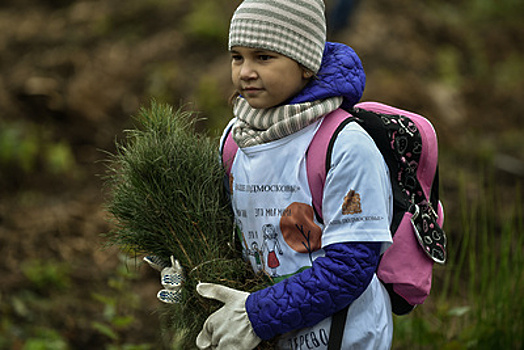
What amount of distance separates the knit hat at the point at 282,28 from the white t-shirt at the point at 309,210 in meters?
0.24

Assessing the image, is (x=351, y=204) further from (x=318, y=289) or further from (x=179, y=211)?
(x=179, y=211)

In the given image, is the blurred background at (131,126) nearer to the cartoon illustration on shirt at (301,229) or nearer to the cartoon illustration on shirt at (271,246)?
the cartoon illustration on shirt at (271,246)

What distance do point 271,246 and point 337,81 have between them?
56 cm

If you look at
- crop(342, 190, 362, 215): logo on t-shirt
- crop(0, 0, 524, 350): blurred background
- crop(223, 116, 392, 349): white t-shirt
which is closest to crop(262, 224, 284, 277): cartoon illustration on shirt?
crop(223, 116, 392, 349): white t-shirt

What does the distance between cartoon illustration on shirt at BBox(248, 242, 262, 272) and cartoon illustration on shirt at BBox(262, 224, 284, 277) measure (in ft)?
0.12

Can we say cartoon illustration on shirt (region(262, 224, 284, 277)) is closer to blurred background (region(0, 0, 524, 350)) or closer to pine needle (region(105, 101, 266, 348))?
pine needle (region(105, 101, 266, 348))

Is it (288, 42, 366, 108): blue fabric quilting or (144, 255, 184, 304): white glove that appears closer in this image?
(288, 42, 366, 108): blue fabric quilting

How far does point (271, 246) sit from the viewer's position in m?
1.92

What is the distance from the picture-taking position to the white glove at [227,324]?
1.82m

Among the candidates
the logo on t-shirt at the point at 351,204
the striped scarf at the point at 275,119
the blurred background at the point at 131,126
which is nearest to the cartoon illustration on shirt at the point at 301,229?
the logo on t-shirt at the point at 351,204

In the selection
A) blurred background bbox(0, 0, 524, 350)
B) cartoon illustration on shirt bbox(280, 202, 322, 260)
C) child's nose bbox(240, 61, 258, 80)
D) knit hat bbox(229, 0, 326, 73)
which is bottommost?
blurred background bbox(0, 0, 524, 350)

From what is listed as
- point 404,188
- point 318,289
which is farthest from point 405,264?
point 318,289

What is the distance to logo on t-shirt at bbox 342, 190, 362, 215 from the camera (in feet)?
5.71

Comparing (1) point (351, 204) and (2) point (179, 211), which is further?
(2) point (179, 211)
